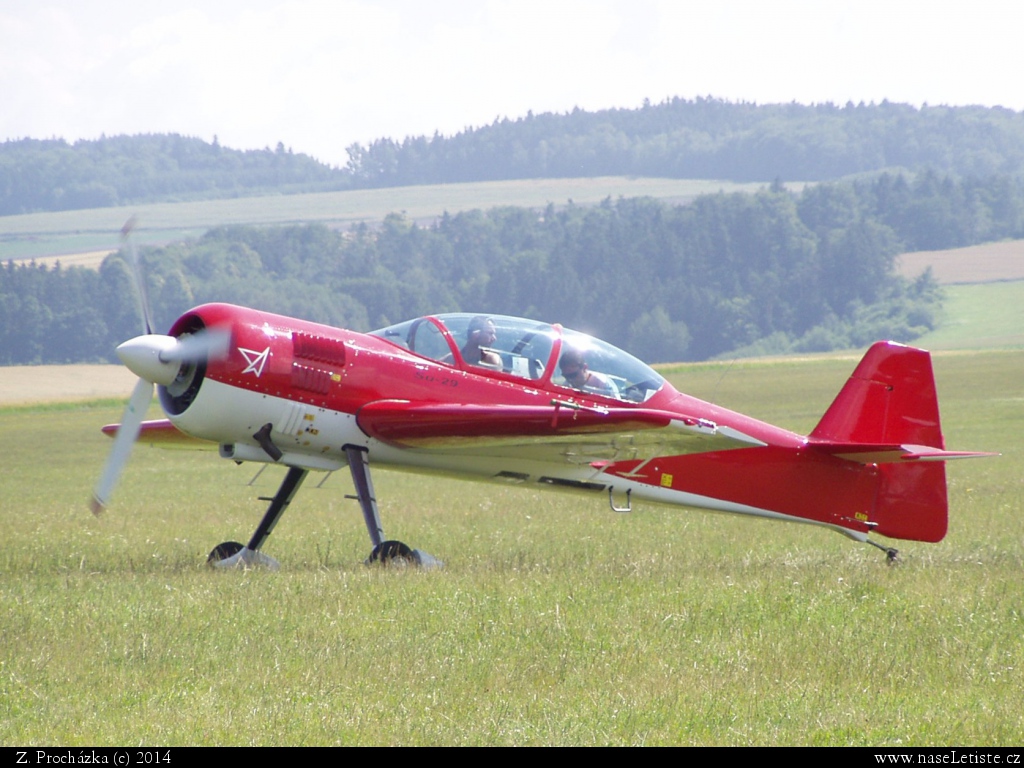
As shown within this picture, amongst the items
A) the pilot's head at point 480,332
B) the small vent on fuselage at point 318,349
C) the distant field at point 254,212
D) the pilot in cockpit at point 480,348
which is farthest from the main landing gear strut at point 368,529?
the distant field at point 254,212

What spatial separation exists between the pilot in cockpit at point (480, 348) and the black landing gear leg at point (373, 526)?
4.07ft

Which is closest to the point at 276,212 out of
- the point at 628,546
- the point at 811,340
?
the point at 811,340

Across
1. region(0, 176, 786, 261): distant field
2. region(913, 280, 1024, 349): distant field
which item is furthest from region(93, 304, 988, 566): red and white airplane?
region(0, 176, 786, 261): distant field

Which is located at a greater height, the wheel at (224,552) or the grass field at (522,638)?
the grass field at (522,638)

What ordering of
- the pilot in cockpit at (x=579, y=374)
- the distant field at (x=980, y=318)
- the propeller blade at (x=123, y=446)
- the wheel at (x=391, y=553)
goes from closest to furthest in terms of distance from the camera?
the propeller blade at (x=123, y=446)
the wheel at (x=391, y=553)
the pilot in cockpit at (x=579, y=374)
the distant field at (x=980, y=318)

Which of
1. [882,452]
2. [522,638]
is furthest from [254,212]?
[522,638]

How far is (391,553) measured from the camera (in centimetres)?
1091

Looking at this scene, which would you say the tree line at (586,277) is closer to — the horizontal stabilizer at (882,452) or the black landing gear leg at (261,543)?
the black landing gear leg at (261,543)

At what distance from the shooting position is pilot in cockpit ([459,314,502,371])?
1127 centimetres

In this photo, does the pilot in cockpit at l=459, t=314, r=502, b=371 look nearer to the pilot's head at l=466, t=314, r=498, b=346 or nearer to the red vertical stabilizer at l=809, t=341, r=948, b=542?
the pilot's head at l=466, t=314, r=498, b=346

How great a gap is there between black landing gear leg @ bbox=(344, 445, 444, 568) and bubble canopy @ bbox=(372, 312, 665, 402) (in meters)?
1.06

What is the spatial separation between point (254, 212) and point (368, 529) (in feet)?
532

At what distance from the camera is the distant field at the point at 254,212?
429 feet

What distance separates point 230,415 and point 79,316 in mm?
83256
